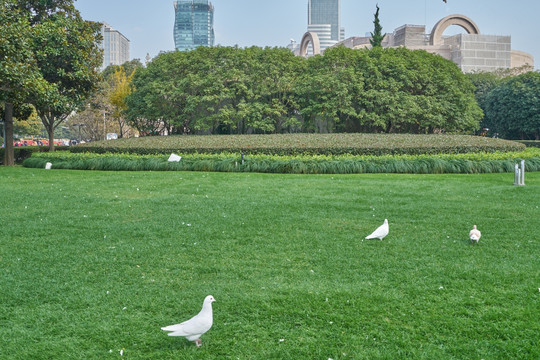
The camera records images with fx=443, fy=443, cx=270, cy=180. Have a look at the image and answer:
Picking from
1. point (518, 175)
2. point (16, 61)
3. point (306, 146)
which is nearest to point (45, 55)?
point (16, 61)

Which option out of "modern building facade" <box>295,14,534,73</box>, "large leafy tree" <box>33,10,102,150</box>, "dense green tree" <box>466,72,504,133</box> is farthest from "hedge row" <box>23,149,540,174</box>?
"modern building facade" <box>295,14,534,73</box>

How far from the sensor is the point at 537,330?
328 centimetres

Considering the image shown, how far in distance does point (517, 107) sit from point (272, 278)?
35.8 m

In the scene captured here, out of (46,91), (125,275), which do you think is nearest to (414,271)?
(125,275)

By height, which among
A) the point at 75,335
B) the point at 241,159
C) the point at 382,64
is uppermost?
the point at 382,64

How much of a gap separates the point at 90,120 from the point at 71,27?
2356cm

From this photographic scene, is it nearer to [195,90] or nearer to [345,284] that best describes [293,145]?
[195,90]

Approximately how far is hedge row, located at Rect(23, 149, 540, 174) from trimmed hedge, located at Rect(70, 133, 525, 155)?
119 centimetres

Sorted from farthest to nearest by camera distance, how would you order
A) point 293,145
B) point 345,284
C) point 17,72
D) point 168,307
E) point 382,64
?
point 382,64 < point 293,145 < point 17,72 < point 345,284 < point 168,307

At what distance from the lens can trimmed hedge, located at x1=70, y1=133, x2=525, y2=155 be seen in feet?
52.3

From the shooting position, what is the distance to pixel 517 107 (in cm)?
3403

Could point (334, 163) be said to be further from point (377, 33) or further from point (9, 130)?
point (377, 33)

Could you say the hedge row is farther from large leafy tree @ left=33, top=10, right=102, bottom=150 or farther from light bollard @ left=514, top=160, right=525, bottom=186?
large leafy tree @ left=33, top=10, right=102, bottom=150

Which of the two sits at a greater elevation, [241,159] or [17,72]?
[17,72]
